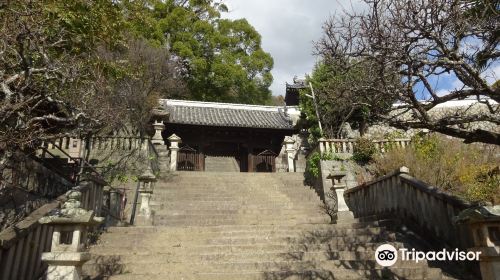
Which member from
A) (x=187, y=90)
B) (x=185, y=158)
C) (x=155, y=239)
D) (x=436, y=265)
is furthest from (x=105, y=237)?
(x=187, y=90)

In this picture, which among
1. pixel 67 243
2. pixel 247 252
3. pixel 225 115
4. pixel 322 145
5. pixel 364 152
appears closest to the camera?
pixel 67 243

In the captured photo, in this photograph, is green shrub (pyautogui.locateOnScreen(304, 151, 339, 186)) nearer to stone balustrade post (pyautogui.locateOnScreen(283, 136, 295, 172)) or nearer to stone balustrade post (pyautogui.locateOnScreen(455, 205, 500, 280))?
stone balustrade post (pyautogui.locateOnScreen(283, 136, 295, 172))

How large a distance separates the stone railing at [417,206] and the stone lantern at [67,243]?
5.52 metres

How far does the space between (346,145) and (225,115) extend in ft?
32.3

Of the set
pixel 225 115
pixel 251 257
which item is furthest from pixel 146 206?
pixel 225 115

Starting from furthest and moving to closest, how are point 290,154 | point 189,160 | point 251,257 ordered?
point 189,160 < point 290,154 < point 251,257

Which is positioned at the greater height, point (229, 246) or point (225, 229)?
point (225, 229)

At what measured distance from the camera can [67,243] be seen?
4.84m

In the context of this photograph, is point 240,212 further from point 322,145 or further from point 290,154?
point 290,154

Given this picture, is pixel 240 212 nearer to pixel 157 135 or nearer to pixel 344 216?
pixel 344 216

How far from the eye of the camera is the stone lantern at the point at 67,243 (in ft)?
14.8

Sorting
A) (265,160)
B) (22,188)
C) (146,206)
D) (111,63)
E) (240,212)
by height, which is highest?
(111,63)

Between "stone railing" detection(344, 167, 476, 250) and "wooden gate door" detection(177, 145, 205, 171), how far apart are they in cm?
1185

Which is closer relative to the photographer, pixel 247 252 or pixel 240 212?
pixel 247 252
